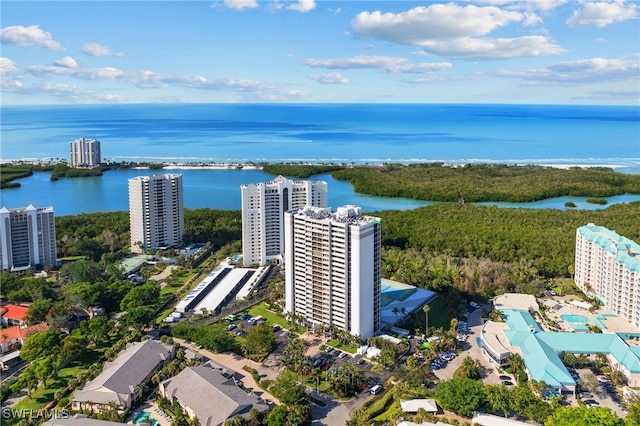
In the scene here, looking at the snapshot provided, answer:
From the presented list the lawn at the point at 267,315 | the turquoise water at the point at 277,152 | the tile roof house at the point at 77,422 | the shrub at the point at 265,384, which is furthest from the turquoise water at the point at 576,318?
the turquoise water at the point at 277,152

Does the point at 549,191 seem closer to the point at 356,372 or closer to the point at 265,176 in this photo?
the point at 265,176

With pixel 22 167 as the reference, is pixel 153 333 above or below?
below

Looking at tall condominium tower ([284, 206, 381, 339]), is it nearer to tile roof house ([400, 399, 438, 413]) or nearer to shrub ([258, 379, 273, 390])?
shrub ([258, 379, 273, 390])

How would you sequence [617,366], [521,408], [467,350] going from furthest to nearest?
[467,350]
[617,366]
[521,408]

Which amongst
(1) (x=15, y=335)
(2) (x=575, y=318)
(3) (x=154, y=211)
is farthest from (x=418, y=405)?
(3) (x=154, y=211)

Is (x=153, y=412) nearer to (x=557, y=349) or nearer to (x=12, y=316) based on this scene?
(x=12, y=316)

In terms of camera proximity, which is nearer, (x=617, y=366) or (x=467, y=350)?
(x=617, y=366)

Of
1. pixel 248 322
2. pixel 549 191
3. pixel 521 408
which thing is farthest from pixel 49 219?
pixel 549 191
